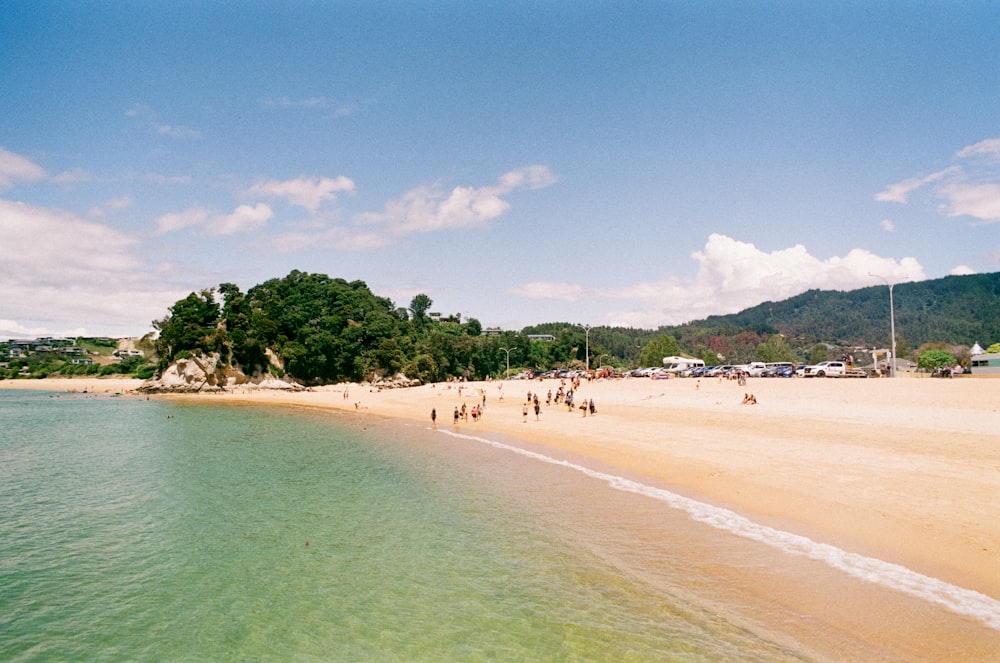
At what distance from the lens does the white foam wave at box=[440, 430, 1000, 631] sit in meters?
10.4

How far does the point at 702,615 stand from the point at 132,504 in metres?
21.3

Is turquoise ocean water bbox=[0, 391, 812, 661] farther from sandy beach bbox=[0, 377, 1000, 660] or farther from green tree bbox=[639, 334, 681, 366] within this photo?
green tree bbox=[639, 334, 681, 366]

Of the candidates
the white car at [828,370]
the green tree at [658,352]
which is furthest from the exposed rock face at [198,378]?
the green tree at [658,352]

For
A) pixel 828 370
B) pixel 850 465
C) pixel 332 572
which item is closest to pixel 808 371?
pixel 828 370

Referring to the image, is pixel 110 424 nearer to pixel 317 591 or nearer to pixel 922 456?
pixel 317 591

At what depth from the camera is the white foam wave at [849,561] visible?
411 inches

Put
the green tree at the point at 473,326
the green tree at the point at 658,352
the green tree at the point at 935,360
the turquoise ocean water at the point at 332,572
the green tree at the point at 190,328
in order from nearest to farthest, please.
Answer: the turquoise ocean water at the point at 332,572 < the green tree at the point at 190,328 < the green tree at the point at 935,360 < the green tree at the point at 658,352 < the green tree at the point at 473,326

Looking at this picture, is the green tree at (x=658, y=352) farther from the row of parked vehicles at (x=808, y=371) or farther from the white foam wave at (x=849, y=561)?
the white foam wave at (x=849, y=561)

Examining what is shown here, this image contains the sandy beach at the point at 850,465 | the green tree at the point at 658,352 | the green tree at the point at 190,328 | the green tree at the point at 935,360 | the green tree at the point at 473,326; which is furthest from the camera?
the green tree at the point at 473,326

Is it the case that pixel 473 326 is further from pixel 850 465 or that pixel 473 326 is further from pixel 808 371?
pixel 850 465

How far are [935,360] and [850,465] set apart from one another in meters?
121

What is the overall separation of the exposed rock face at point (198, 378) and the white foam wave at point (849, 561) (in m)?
104

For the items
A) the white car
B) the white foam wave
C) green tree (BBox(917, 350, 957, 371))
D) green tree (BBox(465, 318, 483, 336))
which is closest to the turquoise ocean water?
the white foam wave

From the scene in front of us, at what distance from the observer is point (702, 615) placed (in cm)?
1082
